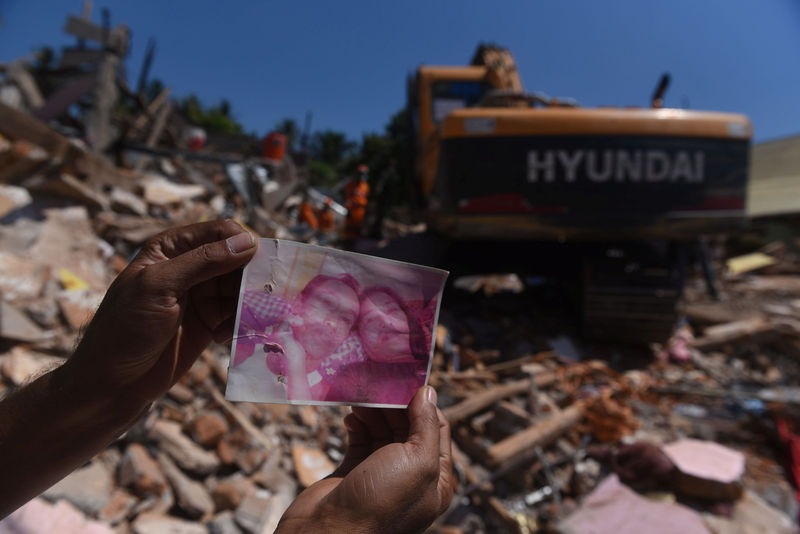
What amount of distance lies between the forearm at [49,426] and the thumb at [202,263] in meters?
0.28

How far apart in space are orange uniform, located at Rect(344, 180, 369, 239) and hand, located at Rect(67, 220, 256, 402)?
16.8 ft

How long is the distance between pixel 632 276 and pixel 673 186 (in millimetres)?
1049

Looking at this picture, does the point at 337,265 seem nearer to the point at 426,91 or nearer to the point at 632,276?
the point at 632,276

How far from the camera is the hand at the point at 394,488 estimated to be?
78 cm

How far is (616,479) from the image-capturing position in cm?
264

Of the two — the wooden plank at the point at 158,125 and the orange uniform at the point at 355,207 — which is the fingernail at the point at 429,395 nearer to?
the orange uniform at the point at 355,207

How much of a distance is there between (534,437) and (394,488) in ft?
7.57

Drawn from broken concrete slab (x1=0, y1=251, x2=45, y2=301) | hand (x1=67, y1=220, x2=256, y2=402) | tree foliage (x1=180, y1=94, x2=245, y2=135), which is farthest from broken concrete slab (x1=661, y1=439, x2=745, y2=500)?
tree foliage (x1=180, y1=94, x2=245, y2=135)

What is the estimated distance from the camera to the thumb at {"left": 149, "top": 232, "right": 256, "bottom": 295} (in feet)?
2.62

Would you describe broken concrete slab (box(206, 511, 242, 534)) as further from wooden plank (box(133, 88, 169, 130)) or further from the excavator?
wooden plank (box(133, 88, 169, 130))

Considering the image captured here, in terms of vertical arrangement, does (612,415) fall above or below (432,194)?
below

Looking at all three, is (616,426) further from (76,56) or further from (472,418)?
(76,56)

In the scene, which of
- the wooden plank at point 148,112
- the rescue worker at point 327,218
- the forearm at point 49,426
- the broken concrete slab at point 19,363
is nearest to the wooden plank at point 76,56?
the wooden plank at point 148,112

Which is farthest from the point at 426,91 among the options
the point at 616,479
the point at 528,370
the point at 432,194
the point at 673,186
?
the point at 616,479
